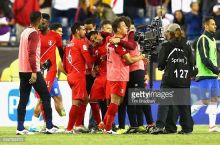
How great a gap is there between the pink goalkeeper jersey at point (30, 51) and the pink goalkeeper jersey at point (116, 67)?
1352 mm

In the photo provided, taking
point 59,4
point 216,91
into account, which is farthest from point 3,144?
point 59,4

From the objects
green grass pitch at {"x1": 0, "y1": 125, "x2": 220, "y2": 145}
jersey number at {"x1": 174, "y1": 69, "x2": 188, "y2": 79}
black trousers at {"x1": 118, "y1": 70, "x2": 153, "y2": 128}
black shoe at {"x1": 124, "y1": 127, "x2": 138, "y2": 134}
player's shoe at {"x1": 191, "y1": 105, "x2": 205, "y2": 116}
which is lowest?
player's shoe at {"x1": 191, "y1": 105, "x2": 205, "y2": 116}

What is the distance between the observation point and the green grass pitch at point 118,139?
16.6 meters

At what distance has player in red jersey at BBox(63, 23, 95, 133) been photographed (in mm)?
19500

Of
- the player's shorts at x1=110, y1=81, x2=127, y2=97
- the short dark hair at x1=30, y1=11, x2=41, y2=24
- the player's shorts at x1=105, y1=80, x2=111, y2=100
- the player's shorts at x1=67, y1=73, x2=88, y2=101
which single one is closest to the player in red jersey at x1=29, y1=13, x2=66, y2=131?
the player's shorts at x1=67, y1=73, x2=88, y2=101

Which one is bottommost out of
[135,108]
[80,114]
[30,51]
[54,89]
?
[80,114]

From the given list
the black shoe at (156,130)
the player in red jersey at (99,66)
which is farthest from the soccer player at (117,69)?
the black shoe at (156,130)

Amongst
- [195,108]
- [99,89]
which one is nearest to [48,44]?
[99,89]

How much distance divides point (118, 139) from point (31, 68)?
2.28 meters

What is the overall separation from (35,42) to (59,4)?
974cm

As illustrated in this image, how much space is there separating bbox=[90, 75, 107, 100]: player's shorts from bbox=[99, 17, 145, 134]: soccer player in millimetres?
704

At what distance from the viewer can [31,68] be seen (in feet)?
60.6

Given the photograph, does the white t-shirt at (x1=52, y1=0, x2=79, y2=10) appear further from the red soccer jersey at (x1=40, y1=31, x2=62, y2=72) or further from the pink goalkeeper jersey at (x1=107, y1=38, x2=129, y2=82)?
the pink goalkeeper jersey at (x1=107, y1=38, x2=129, y2=82)

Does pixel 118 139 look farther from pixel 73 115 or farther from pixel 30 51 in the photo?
pixel 30 51
